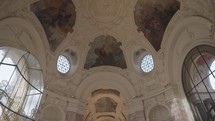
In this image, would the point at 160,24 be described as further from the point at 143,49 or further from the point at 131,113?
the point at 131,113

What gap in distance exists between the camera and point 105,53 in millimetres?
16594

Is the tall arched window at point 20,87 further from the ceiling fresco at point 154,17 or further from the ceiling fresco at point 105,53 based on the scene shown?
the ceiling fresco at point 154,17

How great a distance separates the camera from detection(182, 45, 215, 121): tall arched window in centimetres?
1099

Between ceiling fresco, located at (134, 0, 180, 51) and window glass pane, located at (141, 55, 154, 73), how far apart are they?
3.47 feet

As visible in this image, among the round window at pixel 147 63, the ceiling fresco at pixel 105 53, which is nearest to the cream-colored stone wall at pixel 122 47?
the ceiling fresco at pixel 105 53

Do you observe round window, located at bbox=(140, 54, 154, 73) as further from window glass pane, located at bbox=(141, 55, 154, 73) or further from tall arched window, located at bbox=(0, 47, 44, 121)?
tall arched window, located at bbox=(0, 47, 44, 121)

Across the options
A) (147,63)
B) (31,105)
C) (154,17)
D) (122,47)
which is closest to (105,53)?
(122,47)

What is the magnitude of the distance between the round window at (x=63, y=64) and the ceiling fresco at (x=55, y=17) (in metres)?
1.09

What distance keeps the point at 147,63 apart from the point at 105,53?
3251 millimetres

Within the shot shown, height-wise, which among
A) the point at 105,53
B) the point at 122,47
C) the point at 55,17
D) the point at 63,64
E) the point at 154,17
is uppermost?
the point at 154,17

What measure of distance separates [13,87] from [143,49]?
9104 mm

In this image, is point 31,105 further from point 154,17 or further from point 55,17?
point 154,17

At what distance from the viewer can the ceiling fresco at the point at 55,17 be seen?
13.7 metres

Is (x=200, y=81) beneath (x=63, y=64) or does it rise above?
beneath
